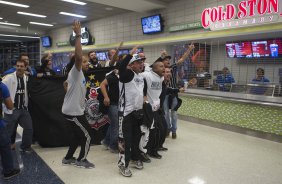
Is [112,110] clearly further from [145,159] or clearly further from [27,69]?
[27,69]

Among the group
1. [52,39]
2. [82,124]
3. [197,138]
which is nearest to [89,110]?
[82,124]

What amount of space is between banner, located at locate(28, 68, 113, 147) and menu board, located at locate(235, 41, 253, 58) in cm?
430

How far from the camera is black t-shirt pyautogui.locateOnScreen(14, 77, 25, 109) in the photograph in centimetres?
348

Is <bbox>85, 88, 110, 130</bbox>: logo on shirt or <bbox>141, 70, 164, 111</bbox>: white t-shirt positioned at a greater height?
<bbox>141, 70, 164, 111</bbox>: white t-shirt

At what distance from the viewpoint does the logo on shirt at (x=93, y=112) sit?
13.8 feet

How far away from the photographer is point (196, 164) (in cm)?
346

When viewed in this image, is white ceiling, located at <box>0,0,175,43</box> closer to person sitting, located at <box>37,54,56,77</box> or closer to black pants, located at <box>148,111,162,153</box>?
person sitting, located at <box>37,54,56,77</box>

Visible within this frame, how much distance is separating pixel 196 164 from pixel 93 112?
1.91m

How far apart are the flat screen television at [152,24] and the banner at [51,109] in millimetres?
4535

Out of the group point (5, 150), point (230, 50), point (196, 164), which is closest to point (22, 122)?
point (5, 150)

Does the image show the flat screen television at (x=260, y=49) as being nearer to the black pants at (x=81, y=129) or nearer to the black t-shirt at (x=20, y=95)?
the black pants at (x=81, y=129)

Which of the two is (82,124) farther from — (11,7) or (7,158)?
(11,7)

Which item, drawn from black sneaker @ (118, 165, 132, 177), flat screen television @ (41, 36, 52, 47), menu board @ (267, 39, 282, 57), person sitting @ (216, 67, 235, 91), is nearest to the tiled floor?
black sneaker @ (118, 165, 132, 177)

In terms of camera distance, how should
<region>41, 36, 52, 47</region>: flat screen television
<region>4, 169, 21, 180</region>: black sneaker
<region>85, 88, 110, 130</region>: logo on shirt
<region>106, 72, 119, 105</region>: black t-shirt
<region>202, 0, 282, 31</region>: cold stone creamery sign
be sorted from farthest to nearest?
<region>41, 36, 52, 47</region>: flat screen television < <region>202, 0, 282, 31</region>: cold stone creamery sign < <region>85, 88, 110, 130</region>: logo on shirt < <region>106, 72, 119, 105</region>: black t-shirt < <region>4, 169, 21, 180</region>: black sneaker
